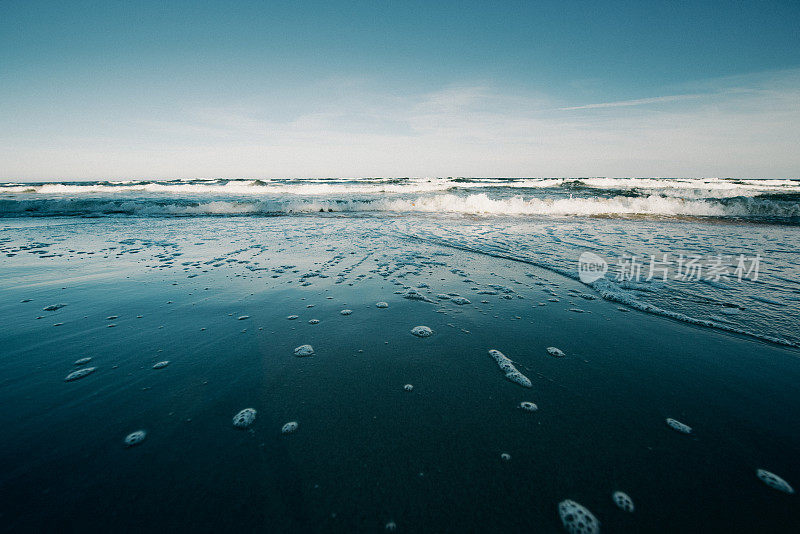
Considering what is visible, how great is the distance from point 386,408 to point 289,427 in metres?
0.57

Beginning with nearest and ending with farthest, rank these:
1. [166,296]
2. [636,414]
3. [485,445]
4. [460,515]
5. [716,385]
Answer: [460,515] → [485,445] → [636,414] → [716,385] → [166,296]

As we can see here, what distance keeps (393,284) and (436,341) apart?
5.40 feet

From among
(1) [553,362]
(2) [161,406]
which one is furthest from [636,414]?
(2) [161,406]

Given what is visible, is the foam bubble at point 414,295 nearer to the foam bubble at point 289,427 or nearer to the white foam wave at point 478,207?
the foam bubble at point 289,427

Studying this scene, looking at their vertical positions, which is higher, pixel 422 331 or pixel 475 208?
pixel 475 208

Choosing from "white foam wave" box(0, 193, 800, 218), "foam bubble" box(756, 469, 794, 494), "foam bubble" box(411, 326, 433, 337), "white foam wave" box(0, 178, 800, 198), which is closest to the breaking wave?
"white foam wave" box(0, 193, 800, 218)

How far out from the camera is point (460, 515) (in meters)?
1.33

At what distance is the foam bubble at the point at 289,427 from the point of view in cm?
180

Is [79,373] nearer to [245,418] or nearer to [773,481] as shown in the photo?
[245,418]

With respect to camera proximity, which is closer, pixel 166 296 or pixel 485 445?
pixel 485 445

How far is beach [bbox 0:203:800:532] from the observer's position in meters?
1.38

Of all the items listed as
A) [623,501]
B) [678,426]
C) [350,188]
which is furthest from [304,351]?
[350,188]

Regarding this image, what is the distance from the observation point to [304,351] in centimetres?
265

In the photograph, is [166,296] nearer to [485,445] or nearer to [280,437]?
[280,437]
